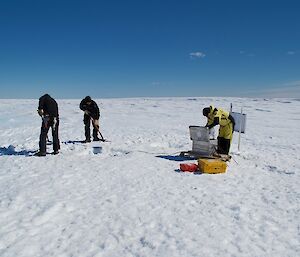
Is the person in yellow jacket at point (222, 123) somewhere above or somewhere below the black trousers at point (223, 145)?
above

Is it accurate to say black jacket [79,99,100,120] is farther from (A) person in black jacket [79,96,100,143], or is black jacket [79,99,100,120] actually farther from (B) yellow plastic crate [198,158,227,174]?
(B) yellow plastic crate [198,158,227,174]

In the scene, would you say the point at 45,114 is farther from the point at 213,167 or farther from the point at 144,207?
the point at 144,207

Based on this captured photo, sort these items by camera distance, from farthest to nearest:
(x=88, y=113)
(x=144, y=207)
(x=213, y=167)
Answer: (x=88, y=113) → (x=213, y=167) → (x=144, y=207)

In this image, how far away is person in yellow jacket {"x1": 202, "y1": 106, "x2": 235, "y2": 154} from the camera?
8516 mm

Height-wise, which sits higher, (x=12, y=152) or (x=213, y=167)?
(x=213, y=167)

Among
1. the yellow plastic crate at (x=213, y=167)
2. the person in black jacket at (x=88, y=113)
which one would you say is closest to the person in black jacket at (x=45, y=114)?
the person in black jacket at (x=88, y=113)

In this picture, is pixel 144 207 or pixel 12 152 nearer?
pixel 144 207

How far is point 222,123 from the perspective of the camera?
8.88m

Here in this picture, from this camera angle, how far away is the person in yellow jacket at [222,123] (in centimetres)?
852

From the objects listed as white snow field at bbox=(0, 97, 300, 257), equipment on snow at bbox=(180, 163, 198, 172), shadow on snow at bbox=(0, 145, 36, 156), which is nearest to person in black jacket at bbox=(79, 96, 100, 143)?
white snow field at bbox=(0, 97, 300, 257)

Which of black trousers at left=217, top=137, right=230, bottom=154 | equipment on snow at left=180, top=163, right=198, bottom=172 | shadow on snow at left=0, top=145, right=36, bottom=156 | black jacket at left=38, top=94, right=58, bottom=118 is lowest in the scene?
shadow on snow at left=0, top=145, right=36, bottom=156

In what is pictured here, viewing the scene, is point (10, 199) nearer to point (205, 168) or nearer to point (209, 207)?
point (209, 207)

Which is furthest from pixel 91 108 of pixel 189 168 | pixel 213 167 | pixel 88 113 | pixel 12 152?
pixel 213 167

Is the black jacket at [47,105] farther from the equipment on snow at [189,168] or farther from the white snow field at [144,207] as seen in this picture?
the equipment on snow at [189,168]
